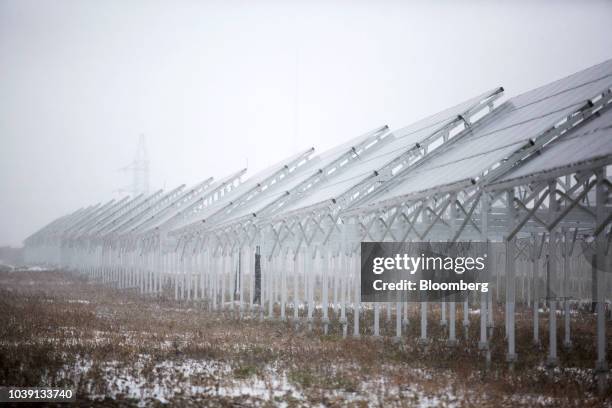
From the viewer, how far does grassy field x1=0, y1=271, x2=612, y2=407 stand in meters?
12.3

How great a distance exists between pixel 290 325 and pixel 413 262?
5093 mm

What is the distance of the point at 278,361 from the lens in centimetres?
1627

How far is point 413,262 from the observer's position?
23266mm

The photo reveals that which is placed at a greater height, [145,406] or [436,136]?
[436,136]

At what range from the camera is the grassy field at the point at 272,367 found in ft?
40.3

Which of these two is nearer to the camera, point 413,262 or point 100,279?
point 413,262

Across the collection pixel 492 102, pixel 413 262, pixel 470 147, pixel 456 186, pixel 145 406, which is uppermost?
pixel 492 102

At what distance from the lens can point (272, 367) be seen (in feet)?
50.9

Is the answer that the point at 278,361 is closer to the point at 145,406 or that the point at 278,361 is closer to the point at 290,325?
the point at 145,406

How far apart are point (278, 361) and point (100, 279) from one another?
49.2 metres

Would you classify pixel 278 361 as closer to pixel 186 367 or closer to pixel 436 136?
pixel 186 367

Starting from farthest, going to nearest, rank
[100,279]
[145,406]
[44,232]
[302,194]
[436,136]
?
1. [44,232]
2. [100,279]
3. [302,194]
4. [436,136]
5. [145,406]

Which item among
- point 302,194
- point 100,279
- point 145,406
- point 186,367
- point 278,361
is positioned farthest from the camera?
point 100,279

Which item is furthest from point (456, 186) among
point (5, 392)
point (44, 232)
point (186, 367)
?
point (44, 232)
